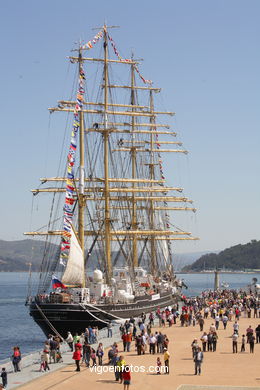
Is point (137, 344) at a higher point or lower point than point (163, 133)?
lower

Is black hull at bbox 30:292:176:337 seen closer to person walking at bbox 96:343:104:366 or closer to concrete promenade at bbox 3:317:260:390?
concrete promenade at bbox 3:317:260:390

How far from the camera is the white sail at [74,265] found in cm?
4581

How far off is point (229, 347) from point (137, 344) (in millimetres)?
5818

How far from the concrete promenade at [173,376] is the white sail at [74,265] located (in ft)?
41.7

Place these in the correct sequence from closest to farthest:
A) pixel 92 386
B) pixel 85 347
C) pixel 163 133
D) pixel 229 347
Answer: pixel 92 386
pixel 85 347
pixel 229 347
pixel 163 133

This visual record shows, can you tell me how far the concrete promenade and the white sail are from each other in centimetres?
1272

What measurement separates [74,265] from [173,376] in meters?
19.7

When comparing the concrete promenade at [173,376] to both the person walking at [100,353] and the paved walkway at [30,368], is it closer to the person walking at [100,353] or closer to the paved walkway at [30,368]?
the paved walkway at [30,368]

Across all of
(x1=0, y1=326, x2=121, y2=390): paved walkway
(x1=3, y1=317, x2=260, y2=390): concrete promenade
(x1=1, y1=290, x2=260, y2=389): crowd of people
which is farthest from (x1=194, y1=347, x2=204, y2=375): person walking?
(x1=0, y1=326, x2=121, y2=390): paved walkway

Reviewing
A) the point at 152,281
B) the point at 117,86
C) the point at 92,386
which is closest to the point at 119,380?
the point at 92,386

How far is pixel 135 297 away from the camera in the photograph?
2194 inches

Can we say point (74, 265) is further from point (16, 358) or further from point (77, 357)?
point (16, 358)

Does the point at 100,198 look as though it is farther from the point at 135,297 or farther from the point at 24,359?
the point at 24,359

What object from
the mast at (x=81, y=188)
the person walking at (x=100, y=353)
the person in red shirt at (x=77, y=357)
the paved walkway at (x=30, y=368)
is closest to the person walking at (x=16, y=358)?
the paved walkway at (x=30, y=368)
